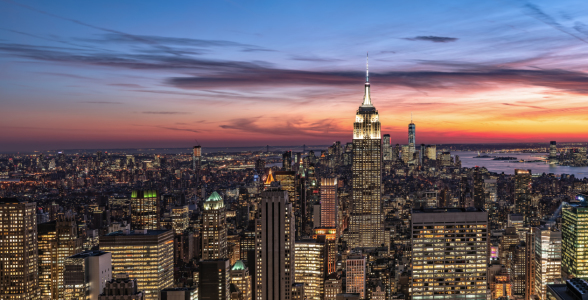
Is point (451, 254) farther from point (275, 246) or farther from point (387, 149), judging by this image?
point (387, 149)

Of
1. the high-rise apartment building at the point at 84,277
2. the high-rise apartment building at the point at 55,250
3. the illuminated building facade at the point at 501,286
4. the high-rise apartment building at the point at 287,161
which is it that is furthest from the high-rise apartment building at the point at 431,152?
the high-rise apartment building at the point at 84,277

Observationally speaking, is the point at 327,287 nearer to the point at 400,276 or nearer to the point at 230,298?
the point at 400,276

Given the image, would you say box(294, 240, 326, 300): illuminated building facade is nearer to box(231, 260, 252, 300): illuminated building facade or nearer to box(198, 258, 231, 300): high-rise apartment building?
box(231, 260, 252, 300): illuminated building facade

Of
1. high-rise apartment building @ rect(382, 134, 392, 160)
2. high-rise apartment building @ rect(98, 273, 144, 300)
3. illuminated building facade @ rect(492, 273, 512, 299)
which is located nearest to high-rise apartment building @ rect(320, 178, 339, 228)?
illuminated building facade @ rect(492, 273, 512, 299)

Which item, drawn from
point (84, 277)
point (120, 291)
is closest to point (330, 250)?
point (84, 277)

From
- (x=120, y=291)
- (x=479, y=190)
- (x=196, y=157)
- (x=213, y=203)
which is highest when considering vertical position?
(x=196, y=157)
